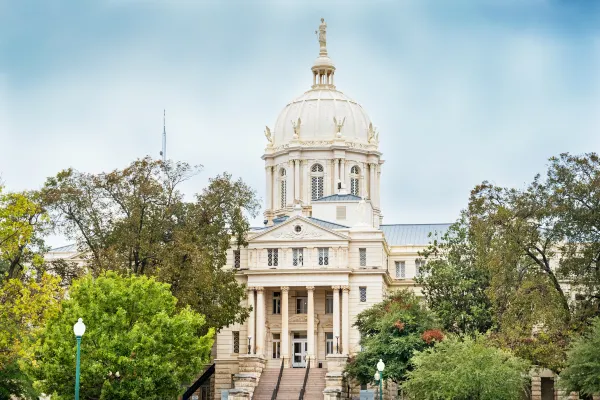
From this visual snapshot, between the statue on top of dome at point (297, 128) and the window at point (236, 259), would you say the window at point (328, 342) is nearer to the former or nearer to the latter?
the window at point (236, 259)

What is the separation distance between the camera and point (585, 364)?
6412 cm

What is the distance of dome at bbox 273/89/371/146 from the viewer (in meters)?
113

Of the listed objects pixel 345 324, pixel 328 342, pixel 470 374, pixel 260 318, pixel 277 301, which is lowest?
pixel 470 374

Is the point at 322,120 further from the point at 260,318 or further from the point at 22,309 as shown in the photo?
the point at 22,309

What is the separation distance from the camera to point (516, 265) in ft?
232

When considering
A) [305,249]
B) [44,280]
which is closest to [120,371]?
[44,280]

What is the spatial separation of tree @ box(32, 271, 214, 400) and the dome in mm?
49176

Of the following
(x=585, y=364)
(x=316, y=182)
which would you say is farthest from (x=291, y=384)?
(x=585, y=364)

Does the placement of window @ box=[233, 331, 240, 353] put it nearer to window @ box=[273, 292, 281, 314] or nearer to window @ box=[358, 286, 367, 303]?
window @ box=[273, 292, 281, 314]

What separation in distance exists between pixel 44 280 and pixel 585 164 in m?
29.6

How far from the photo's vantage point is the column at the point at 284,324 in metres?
99.3

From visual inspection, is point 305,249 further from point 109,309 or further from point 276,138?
point 109,309

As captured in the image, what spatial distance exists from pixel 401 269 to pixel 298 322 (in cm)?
1117

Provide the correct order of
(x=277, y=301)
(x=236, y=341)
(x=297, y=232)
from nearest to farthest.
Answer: (x=297, y=232), (x=236, y=341), (x=277, y=301)
